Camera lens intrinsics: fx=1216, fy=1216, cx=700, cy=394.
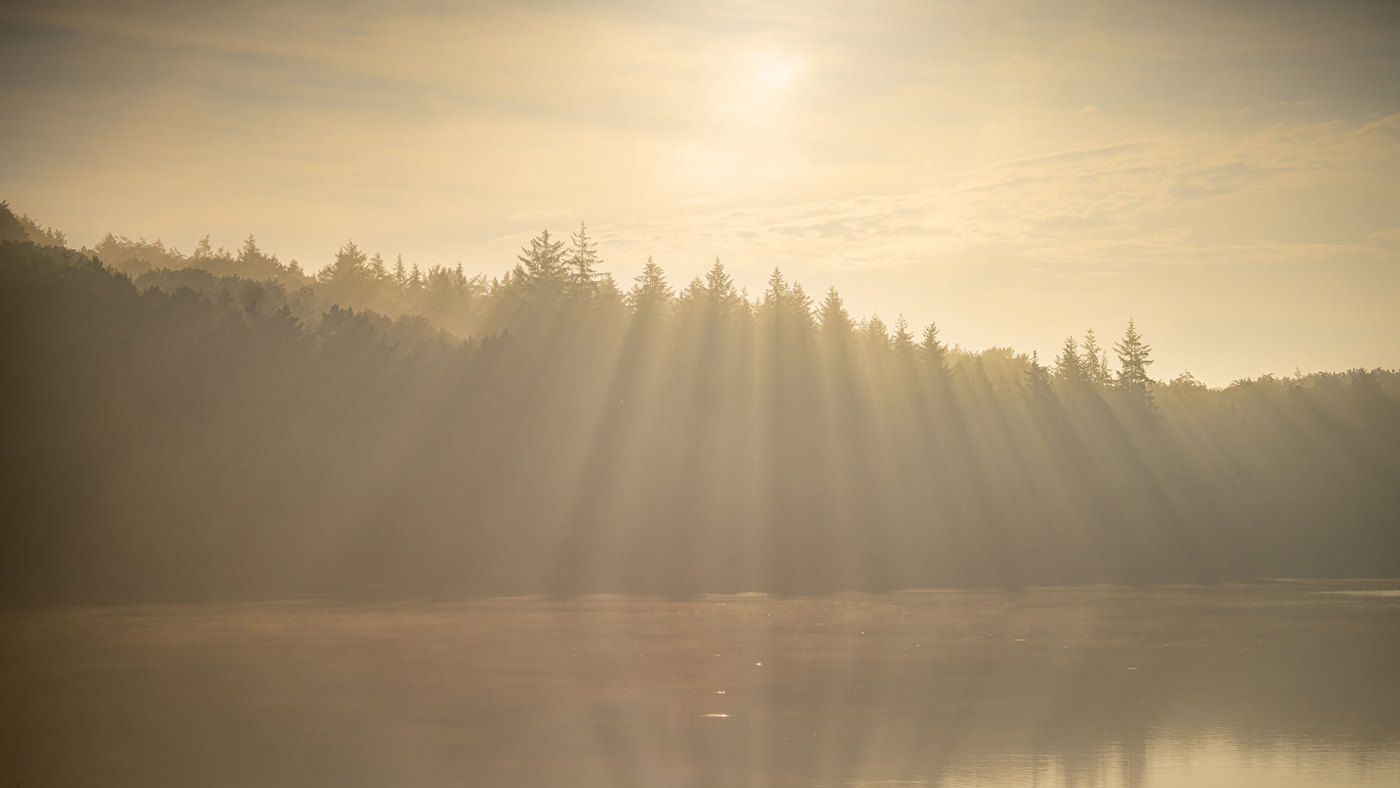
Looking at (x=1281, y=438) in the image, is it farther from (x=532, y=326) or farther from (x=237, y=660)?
(x=237, y=660)

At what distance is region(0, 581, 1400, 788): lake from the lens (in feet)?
74.2

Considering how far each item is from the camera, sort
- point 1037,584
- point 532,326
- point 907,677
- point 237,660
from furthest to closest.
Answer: point 532,326 < point 1037,584 < point 237,660 < point 907,677

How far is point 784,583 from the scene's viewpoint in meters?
84.4

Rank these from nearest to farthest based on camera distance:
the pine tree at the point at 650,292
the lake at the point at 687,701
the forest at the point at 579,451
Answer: the lake at the point at 687,701, the forest at the point at 579,451, the pine tree at the point at 650,292

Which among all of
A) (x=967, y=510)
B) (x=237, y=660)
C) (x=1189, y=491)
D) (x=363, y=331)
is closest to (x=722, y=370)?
(x=967, y=510)

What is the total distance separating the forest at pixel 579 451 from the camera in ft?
230

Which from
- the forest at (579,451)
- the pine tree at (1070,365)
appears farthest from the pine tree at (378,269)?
the pine tree at (1070,365)

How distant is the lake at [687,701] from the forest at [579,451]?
17684 mm

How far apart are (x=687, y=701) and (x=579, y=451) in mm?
70655

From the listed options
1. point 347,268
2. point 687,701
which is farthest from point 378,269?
point 687,701

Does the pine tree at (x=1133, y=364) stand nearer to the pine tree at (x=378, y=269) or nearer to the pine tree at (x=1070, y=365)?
the pine tree at (x=1070, y=365)

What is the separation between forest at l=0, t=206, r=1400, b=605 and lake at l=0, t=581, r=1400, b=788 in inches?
696

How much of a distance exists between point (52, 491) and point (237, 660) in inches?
1338

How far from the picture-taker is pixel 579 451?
100188 millimetres
